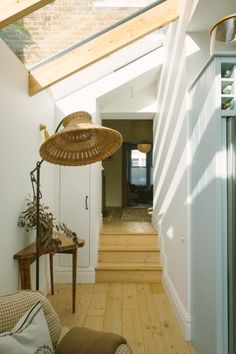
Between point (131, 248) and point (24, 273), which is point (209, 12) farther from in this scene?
point (131, 248)

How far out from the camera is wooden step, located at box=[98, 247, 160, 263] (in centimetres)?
460

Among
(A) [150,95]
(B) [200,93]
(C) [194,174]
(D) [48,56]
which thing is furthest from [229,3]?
(A) [150,95]

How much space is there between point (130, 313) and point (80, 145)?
7.41 ft

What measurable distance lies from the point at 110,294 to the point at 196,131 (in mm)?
2448

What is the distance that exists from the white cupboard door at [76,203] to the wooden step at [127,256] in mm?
342

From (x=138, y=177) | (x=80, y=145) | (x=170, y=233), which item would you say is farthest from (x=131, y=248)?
(x=138, y=177)

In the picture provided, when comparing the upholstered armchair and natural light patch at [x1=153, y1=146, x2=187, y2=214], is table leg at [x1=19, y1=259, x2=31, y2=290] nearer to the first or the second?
the upholstered armchair

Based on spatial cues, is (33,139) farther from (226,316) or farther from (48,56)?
(226,316)

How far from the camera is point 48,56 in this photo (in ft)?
9.98

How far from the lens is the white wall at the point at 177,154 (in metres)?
2.86

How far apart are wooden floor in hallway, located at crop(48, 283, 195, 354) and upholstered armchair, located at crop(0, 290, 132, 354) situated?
121 centimetres

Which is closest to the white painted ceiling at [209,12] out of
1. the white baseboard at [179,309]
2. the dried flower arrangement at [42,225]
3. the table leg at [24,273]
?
the dried flower arrangement at [42,225]

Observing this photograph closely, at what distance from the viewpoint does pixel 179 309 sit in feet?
10.2

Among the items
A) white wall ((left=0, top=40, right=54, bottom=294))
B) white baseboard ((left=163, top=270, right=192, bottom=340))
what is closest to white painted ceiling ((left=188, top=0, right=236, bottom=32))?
white wall ((left=0, top=40, right=54, bottom=294))
